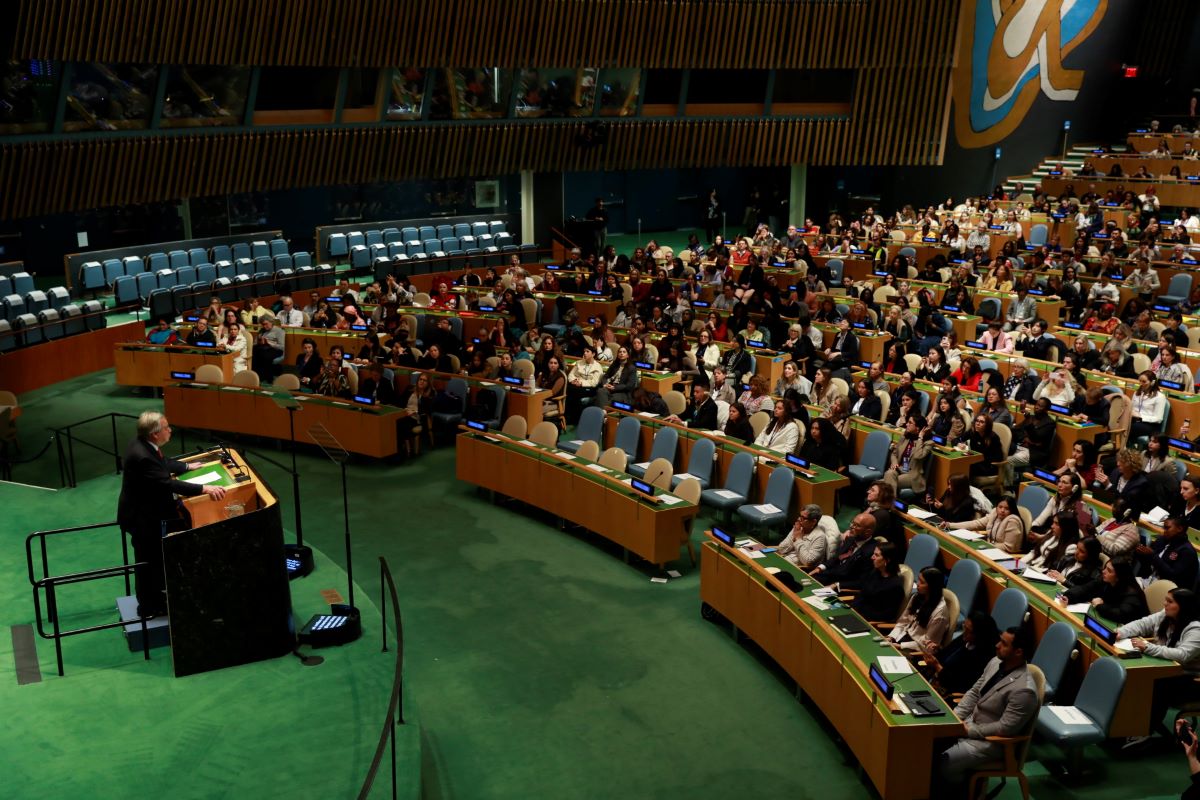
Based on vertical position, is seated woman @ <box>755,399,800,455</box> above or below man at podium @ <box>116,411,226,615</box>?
above

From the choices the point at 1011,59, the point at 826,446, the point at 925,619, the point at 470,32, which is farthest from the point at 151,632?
the point at 1011,59

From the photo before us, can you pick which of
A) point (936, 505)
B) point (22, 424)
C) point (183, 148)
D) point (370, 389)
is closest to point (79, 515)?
point (370, 389)

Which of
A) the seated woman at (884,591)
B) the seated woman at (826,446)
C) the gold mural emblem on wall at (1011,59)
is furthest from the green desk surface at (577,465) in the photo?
the gold mural emblem on wall at (1011,59)

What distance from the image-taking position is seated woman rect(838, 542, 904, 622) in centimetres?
823

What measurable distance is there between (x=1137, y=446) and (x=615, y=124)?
15187mm

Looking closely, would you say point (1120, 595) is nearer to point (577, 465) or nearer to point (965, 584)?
point (965, 584)

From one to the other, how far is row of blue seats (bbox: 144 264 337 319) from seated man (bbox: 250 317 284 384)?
3.03 metres

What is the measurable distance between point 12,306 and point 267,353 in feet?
15.3

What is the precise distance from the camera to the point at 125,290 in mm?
20062

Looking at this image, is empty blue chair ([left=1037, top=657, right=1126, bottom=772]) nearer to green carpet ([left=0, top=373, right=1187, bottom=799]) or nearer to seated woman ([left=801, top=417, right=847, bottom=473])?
green carpet ([left=0, top=373, right=1187, bottom=799])

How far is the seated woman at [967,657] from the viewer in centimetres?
720

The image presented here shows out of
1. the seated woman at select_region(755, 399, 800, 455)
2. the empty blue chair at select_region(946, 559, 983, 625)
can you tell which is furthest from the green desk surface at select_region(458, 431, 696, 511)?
the empty blue chair at select_region(946, 559, 983, 625)

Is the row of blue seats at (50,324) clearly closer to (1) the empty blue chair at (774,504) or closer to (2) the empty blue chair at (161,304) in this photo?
(2) the empty blue chair at (161,304)

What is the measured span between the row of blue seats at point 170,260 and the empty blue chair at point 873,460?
14314 mm
